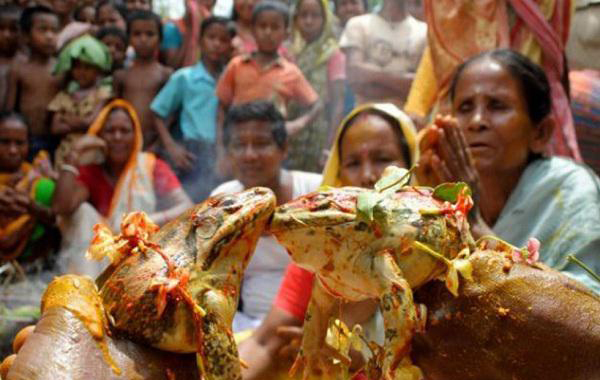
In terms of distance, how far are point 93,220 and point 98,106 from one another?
35.8 inches

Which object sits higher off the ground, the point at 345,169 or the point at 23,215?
the point at 345,169

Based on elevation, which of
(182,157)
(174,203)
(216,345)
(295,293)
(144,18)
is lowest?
(174,203)

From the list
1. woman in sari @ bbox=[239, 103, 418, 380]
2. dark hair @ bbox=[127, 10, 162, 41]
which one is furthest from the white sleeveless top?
dark hair @ bbox=[127, 10, 162, 41]

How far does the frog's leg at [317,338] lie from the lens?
3.67 feet

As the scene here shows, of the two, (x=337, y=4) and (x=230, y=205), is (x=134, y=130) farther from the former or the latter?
(x=230, y=205)

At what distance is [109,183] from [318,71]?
1.25 metres

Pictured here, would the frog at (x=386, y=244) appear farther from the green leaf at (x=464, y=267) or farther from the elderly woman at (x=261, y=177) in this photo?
the elderly woman at (x=261, y=177)

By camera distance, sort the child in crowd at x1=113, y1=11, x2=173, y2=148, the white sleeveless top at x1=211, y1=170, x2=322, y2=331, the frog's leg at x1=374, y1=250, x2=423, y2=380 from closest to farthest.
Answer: the frog's leg at x1=374, y1=250, x2=423, y2=380 → the white sleeveless top at x1=211, y1=170, x2=322, y2=331 → the child in crowd at x1=113, y1=11, x2=173, y2=148

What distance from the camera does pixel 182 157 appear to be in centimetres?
469

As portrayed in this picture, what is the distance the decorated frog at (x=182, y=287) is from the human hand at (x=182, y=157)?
366 centimetres

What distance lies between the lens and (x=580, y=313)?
106 cm

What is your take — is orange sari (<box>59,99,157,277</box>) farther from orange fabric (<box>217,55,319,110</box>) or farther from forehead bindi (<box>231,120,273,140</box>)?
forehead bindi (<box>231,120,273,140</box>)

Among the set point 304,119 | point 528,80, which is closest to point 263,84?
point 304,119

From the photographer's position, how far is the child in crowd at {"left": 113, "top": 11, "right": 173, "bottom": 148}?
5.05m
